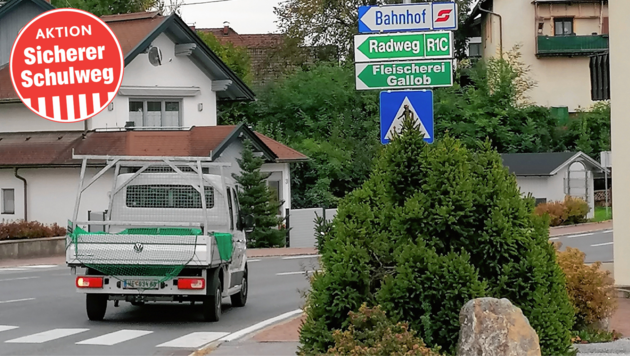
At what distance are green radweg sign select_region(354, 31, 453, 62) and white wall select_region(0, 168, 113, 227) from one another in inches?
990

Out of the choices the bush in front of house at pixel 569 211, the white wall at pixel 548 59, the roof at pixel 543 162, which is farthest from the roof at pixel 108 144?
the white wall at pixel 548 59

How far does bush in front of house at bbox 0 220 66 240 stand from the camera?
3094 centimetres

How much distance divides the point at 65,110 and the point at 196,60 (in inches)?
223

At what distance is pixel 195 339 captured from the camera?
12977 millimetres

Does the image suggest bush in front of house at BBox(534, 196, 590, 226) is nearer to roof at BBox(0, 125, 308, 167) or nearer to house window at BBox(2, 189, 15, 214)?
roof at BBox(0, 125, 308, 167)

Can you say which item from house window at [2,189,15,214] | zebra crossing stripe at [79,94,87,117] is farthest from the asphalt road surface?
house window at [2,189,15,214]

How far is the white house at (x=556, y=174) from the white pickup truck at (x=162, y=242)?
34092 millimetres

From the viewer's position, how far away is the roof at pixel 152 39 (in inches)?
1421

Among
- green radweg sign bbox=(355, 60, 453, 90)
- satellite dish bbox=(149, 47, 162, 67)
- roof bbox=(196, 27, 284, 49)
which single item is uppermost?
roof bbox=(196, 27, 284, 49)

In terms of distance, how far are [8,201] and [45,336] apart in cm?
A: 2464

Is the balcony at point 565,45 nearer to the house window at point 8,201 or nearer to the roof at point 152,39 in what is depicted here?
the roof at point 152,39

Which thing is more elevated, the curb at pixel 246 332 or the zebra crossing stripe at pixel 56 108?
the zebra crossing stripe at pixel 56 108

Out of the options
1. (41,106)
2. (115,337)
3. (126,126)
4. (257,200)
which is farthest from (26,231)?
(115,337)

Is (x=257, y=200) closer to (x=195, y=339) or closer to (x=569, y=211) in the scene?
(x=569, y=211)
